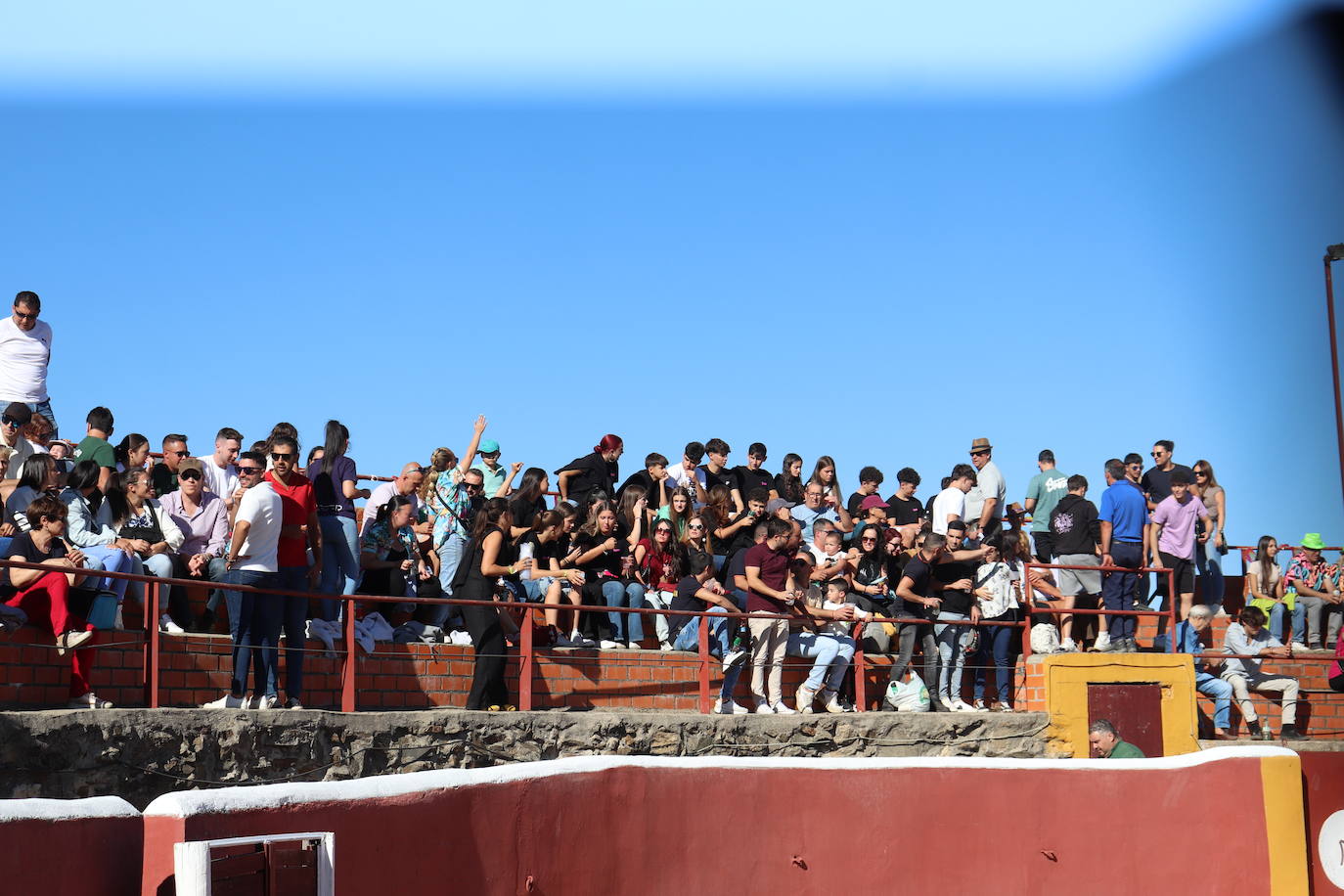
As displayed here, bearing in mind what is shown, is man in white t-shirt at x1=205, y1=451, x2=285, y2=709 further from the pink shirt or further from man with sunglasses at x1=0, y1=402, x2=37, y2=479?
the pink shirt

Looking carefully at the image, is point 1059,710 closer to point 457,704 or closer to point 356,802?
point 457,704

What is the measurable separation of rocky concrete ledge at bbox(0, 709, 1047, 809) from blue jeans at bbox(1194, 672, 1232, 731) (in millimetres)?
2347

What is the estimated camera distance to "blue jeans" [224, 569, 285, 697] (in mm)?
8719

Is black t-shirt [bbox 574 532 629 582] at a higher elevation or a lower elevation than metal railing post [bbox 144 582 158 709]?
higher

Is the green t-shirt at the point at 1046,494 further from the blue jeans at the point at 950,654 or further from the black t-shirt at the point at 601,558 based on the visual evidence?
the black t-shirt at the point at 601,558

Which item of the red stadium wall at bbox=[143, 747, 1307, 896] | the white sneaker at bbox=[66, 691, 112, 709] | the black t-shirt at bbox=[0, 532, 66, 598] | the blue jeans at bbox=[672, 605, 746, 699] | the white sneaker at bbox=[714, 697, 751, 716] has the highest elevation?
the black t-shirt at bbox=[0, 532, 66, 598]

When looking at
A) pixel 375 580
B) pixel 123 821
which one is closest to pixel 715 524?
pixel 375 580

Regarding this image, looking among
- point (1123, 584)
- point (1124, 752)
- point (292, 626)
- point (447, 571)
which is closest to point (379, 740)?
point (292, 626)

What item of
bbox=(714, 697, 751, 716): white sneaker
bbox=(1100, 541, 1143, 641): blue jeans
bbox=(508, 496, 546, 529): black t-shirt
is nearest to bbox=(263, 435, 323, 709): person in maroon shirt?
bbox=(508, 496, 546, 529): black t-shirt

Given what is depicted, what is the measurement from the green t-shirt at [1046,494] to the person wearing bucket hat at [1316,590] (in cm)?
326

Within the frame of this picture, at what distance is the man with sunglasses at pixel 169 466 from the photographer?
1146 cm

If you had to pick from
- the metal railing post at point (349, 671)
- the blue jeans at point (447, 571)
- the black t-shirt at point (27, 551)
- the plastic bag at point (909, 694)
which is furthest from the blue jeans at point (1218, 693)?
the black t-shirt at point (27, 551)

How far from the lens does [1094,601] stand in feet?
49.2

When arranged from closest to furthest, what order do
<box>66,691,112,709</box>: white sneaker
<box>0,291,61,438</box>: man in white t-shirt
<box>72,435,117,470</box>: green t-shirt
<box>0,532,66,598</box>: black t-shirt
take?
<box>66,691,112,709</box>: white sneaker → <box>0,532,66,598</box>: black t-shirt → <box>72,435,117,470</box>: green t-shirt → <box>0,291,61,438</box>: man in white t-shirt
